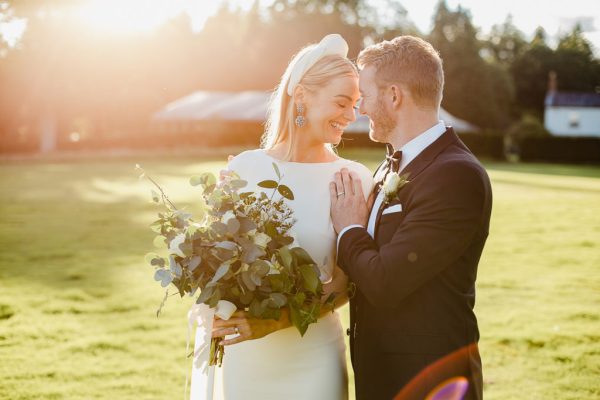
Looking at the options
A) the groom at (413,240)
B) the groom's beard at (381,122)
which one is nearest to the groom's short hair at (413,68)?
the groom at (413,240)

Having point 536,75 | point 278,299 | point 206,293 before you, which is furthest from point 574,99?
point 206,293

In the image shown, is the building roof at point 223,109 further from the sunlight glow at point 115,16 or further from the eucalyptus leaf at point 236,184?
the eucalyptus leaf at point 236,184

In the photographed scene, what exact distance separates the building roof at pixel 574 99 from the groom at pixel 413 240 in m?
56.8

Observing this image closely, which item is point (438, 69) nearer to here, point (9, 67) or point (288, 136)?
point (288, 136)

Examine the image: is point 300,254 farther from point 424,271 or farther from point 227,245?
point 424,271

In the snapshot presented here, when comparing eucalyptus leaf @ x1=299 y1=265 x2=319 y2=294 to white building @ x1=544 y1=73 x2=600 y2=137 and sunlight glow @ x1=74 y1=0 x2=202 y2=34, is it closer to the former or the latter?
sunlight glow @ x1=74 y1=0 x2=202 y2=34

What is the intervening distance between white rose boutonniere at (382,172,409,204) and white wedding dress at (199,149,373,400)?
0.56 m

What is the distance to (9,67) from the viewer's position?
42.6 m

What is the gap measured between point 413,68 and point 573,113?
193 ft

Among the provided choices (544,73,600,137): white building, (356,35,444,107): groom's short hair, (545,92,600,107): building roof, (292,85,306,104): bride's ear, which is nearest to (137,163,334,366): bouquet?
(356,35,444,107): groom's short hair

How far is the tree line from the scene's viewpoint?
4347cm

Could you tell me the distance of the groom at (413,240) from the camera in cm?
279

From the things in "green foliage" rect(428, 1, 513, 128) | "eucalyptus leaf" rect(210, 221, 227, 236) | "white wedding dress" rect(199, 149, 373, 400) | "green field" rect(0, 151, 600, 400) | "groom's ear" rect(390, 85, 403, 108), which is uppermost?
"green foliage" rect(428, 1, 513, 128)

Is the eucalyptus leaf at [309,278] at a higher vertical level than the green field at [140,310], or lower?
higher
